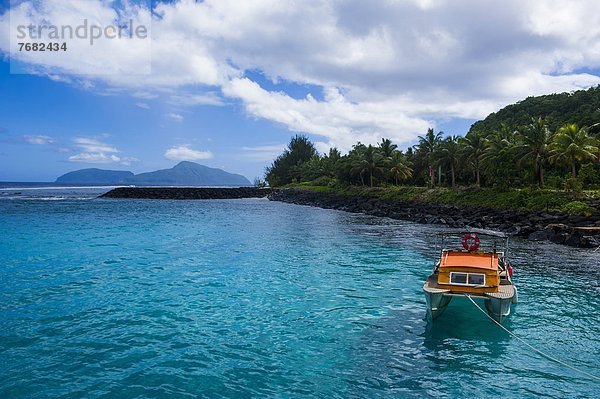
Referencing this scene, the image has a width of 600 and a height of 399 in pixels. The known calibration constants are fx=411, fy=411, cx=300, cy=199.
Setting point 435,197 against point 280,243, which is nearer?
point 280,243

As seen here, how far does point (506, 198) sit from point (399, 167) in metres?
33.6

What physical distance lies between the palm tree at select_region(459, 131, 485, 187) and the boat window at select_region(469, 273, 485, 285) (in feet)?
167

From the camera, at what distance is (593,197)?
4169 cm

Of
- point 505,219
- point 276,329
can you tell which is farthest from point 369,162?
point 276,329

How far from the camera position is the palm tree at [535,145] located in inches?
1943

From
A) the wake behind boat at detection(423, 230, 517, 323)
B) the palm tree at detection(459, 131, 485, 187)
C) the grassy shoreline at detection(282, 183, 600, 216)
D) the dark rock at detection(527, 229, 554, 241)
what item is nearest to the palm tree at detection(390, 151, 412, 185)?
the grassy shoreline at detection(282, 183, 600, 216)

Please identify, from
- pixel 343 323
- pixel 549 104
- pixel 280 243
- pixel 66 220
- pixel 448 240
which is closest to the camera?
pixel 343 323

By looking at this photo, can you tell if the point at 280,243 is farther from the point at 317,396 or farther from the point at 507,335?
the point at 317,396

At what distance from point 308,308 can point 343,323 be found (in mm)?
2228

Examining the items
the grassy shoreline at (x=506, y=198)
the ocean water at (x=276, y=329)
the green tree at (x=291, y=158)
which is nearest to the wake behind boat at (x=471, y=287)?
the ocean water at (x=276, y=329)

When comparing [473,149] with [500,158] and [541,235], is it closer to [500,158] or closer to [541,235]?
[500,158]

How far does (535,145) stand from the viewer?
4984cm

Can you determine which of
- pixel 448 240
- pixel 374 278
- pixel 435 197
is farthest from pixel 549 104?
pixel 374 278

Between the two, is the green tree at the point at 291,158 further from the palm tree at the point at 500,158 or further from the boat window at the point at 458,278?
the boat window at the point at 458,278
